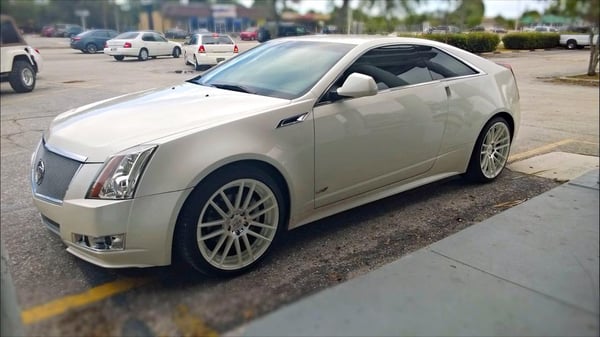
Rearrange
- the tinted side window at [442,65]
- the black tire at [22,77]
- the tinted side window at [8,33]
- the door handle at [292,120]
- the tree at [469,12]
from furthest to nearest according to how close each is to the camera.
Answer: the tinted side window at [442,65] → the door handle at [292,120] → the tree at [469,12] → the black tire at [22,77] → the tinted side window at [8,33]

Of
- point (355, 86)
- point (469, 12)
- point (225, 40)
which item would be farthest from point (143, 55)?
point (469, 12)

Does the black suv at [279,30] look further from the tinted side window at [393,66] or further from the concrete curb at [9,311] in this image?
the concrete curb at [9,311]

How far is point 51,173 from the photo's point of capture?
204 cm

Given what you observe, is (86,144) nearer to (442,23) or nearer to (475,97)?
(442,23)

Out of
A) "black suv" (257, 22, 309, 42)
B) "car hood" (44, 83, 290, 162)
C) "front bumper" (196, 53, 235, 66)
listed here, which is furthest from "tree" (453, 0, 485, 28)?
"front bumper" (196, 53, 235, 66)

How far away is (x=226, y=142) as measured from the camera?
7.33ft

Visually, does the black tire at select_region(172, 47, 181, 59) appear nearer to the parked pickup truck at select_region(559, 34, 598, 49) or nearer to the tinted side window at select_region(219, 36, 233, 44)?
the tinted side window at select_region(219, 36, 233, 44)

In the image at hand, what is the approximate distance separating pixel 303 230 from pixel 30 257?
56.8 inches

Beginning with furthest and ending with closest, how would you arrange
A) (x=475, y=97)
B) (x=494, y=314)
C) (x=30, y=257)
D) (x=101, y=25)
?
(x=475, y=97)
(x=30, y=257)
(x=494, y=314)
(x=101, y=25)

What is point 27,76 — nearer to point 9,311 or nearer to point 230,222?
point 9,311

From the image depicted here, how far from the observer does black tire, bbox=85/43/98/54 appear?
6.39 ft

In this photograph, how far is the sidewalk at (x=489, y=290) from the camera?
1.59 meters

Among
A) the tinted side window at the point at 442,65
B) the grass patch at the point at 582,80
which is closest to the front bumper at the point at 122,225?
the grass patch at the point at 582,80

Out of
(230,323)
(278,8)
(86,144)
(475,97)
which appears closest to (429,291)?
(230,323)
